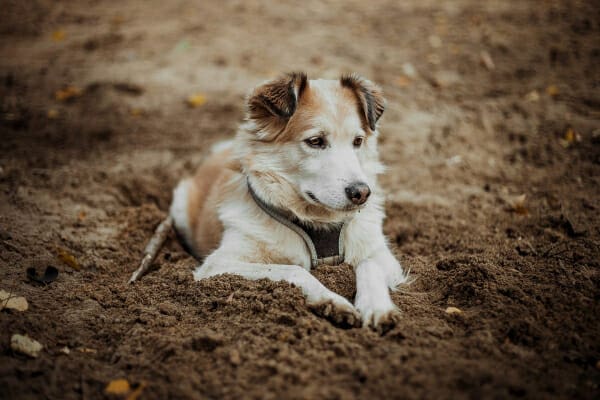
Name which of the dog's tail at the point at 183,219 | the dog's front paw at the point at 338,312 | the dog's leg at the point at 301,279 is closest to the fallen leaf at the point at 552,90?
the dog's tail at the point at 183,219

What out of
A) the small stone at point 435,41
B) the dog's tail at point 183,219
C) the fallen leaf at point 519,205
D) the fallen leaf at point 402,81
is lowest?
the dog's tail at point 183,219

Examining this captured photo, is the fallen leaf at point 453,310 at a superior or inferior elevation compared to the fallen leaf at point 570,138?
inferior

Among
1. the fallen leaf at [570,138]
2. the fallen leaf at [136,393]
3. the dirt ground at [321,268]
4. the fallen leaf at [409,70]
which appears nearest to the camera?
the fallen leaf at [136,393]

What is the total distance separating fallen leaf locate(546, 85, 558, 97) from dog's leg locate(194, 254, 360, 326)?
4949mm

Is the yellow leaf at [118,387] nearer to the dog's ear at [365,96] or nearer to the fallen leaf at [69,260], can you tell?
the fallen leaf at [69,260]

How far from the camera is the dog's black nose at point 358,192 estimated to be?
296cm

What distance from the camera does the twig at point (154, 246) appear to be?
3493 mm

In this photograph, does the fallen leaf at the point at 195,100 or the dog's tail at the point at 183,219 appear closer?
the dog's tail at the point at 183,219

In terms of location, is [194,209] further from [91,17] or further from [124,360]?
[91,17]

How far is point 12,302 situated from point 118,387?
1069 mm

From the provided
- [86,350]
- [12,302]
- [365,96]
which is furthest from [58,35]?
[86,350]

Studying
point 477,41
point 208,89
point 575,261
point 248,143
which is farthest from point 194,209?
point 477,41

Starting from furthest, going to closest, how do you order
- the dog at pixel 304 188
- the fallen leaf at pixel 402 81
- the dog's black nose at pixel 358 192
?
the fallen leaf at pixel 402 81 < the dog at pixel 304 188 < the dog's black nose at pixel 358 192

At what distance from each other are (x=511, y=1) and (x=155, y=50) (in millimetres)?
6650
